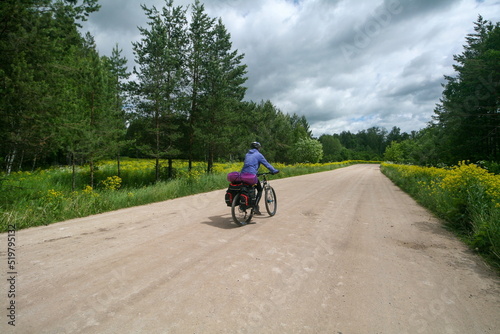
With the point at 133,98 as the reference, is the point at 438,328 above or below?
below

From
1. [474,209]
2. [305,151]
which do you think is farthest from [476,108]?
[305,151]

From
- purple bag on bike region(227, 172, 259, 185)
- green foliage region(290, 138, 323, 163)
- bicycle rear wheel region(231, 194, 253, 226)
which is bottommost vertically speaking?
bicycle rear wheel region(231, 194, 253, 226)

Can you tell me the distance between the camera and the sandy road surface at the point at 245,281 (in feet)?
7.00

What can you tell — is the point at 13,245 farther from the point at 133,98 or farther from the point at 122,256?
the point at 133,98

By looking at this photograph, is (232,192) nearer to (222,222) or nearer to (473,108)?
(222,222)

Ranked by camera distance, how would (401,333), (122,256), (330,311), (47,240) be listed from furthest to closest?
(47,240)
(122,256)
(330,311)
(401,333)

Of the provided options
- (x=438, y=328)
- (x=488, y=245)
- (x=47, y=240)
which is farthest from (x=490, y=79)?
(x=47, y=240)

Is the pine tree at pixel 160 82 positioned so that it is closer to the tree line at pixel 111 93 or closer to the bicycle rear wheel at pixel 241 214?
the tree line at pixel 111 93

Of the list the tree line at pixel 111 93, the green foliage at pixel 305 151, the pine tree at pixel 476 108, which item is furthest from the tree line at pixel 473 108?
the green foliage at pixel 305 151

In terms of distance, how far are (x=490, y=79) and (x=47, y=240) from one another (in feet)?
94.7

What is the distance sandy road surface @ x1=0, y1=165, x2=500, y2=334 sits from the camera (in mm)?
2133

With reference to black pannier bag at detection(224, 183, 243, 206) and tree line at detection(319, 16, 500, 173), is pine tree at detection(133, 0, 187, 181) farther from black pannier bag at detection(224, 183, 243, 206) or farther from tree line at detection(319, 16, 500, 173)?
tree line at detection(319, 16, 500, 173)

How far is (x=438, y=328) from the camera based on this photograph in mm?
2105

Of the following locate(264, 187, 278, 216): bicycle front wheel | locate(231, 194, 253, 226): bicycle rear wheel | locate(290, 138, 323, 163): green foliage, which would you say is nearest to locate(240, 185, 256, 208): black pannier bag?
locate(231, 194, 253, 226): bicycle rear wheel
